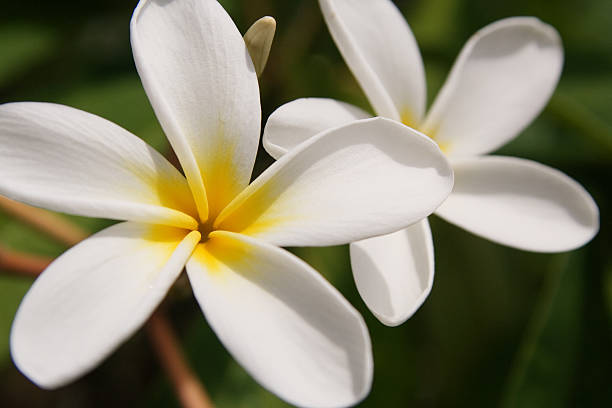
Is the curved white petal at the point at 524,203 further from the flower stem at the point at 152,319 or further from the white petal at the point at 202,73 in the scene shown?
the flower stem at the point at 152,319

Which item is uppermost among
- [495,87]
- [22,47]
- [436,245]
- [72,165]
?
[72,165]

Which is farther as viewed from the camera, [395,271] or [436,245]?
[436,245]

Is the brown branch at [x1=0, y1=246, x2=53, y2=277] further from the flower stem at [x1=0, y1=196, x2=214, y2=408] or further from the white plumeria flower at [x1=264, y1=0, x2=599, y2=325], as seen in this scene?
the white plumeria flower at [x1=264, y1=0, x2=599, y2=325]

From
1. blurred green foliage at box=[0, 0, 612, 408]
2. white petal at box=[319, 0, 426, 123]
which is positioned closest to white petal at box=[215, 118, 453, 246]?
white petal at box=[319, 0, 426, 123]

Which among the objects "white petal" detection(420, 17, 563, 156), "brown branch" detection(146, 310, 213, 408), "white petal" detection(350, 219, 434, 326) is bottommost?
"brown branch" detection(146, 310, 213, 408)

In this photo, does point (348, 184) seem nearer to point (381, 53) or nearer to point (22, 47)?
point (381, 53)

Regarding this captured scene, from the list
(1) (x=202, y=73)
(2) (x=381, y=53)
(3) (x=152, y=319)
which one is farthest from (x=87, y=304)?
(2) (x=381, y=53)
